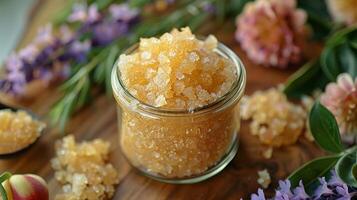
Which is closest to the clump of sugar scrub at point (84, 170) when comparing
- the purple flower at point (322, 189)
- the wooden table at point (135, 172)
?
the wooden table at point (135, 172)

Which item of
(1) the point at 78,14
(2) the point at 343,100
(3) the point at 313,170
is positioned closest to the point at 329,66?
(2) the point at 343,100

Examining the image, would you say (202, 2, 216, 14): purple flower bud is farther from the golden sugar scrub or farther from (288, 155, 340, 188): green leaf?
(288, 155, 340, 188): green leaf

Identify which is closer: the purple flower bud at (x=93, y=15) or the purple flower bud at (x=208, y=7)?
the purple flower bud at (x=93, y=15)

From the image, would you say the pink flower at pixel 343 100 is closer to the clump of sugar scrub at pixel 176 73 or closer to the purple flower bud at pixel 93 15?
the clump of sugar scrub at pixel 176 73

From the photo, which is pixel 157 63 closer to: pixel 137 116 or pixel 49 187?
pixel 137 116

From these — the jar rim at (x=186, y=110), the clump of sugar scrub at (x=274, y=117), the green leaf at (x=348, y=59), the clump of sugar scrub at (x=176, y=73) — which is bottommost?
the clump of sugar scrub at (x=274, y=117)

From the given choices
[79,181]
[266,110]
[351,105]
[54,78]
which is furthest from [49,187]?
[351,105]
